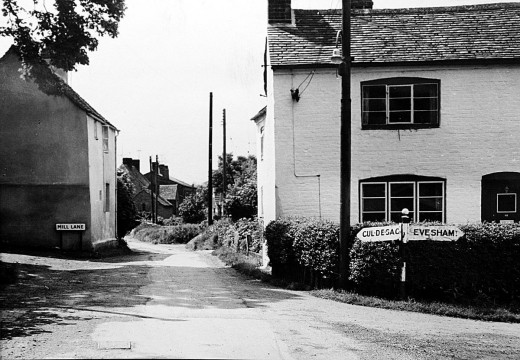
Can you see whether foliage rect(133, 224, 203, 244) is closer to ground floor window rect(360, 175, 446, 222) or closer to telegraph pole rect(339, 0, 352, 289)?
ground floor window rect(360, 175, 446, 222)

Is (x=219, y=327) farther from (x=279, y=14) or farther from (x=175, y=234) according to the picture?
(x=175, y=234)

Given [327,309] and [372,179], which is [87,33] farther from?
[327,309]

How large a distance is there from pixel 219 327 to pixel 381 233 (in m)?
5.15

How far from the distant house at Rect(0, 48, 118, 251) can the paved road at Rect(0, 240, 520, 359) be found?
1302 centimetres

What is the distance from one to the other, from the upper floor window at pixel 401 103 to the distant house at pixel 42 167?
14531 millimetres

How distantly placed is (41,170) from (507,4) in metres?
19.8

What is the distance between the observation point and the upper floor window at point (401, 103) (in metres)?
19.9

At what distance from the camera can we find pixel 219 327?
9.91 m

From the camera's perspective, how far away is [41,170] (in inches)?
1141

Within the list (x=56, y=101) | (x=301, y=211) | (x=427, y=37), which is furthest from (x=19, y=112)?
(x=427, y=37)

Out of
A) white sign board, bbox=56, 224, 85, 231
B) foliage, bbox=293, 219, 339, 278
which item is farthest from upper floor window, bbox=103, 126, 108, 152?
foliage, bbox=293, 219, 339, 278

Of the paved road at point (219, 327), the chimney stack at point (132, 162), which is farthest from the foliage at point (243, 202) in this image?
the chimney stack at point (132, 162)

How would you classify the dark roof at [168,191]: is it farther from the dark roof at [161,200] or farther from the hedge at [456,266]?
the hedge at [456,266]

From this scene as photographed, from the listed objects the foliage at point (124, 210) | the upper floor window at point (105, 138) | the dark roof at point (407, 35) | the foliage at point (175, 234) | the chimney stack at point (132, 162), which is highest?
the dark roof at point (407, 35)
